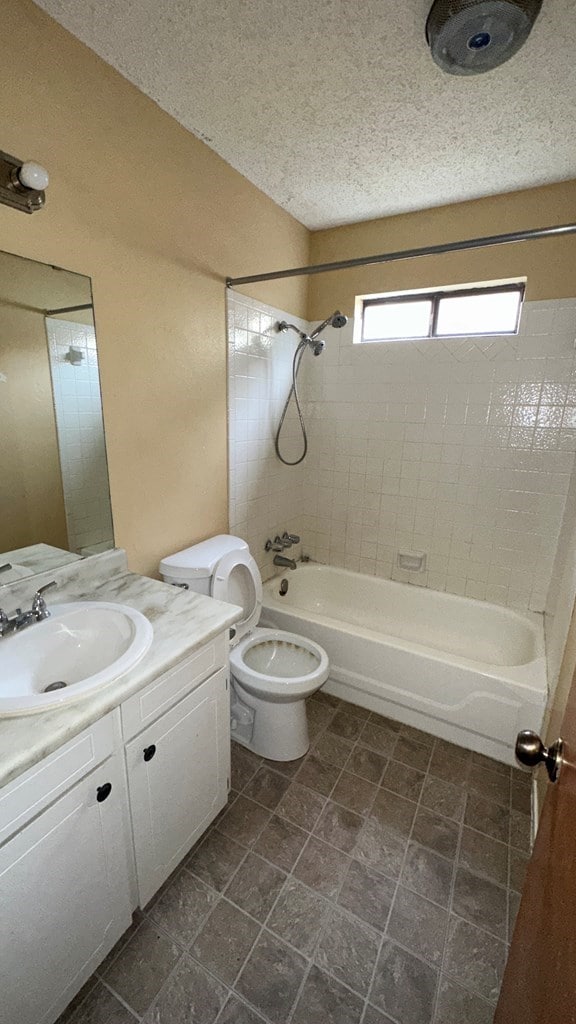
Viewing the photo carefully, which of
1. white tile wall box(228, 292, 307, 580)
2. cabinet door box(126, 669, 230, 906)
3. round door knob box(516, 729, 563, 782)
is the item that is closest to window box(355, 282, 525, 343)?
white tile wall box(228, 292, 307, 580)

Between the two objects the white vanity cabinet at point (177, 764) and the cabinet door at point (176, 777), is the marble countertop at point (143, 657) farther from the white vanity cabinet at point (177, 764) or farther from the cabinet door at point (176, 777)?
the cabinet door at point (176, 777)

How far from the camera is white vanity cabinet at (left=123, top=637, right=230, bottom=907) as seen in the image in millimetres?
1077

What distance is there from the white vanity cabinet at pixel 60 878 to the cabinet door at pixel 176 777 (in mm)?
61

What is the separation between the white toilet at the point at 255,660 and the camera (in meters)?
1.66

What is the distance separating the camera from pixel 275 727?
1.75 meters

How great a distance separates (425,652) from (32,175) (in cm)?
213

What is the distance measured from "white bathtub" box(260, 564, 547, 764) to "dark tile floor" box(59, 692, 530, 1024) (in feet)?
0.70

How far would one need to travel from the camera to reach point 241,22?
111cm

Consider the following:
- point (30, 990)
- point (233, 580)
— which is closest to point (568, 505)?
point (233, 580)

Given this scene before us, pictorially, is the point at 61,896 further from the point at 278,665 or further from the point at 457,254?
the point at 457,254

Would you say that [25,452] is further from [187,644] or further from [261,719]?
[261,719]

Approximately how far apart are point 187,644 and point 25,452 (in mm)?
764

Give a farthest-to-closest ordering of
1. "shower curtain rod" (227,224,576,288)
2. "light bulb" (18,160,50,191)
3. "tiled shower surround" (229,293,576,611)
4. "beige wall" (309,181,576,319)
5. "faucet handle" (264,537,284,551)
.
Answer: "faucet handle" (264,537,284,551)
"tiled shower surround" (229,293,576,611)
"beige wall" (309,181,576,319)
"shower curtain rod" (227,224,576,288)
"light bulb" (18,160,50,191)

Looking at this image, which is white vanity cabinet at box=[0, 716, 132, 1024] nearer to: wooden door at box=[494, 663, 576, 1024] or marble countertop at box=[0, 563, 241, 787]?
marble countertop at box=[0, 563, 241, 787]
